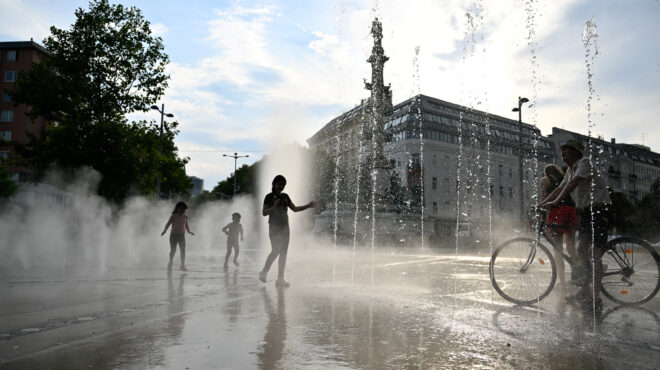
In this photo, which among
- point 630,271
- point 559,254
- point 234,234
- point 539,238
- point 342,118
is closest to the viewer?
point 630,271

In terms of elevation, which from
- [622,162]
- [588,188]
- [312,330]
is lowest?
[312,330]

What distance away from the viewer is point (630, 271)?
17.7 ft

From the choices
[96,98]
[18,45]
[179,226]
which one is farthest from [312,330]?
[18,45]

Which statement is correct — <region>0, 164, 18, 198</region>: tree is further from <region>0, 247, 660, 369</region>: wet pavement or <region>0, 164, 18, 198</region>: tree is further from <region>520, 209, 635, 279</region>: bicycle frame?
<region>520, 209, 635, 279</region>: bicycle frame

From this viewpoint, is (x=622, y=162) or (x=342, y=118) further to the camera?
(x=622, y=162)

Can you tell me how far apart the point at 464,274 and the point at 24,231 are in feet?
45.0

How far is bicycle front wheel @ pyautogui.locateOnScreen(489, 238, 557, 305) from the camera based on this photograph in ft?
17.8

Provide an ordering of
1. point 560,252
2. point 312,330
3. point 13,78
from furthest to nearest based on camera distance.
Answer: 1. point 13,78
2. point 560,252
3. point 312,330

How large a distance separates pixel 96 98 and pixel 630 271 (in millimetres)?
21701

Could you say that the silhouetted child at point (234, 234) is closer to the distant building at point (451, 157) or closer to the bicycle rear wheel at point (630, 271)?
the bicycle rear wheel at point (630, 271)

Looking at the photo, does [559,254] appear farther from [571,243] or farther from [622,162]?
[622,162]

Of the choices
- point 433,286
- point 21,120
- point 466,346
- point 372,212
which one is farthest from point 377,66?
point 21,120

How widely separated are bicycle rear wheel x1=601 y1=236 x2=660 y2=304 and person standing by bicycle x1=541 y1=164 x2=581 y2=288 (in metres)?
0.37

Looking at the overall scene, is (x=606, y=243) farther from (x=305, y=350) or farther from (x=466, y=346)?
(x=305, y=350)
